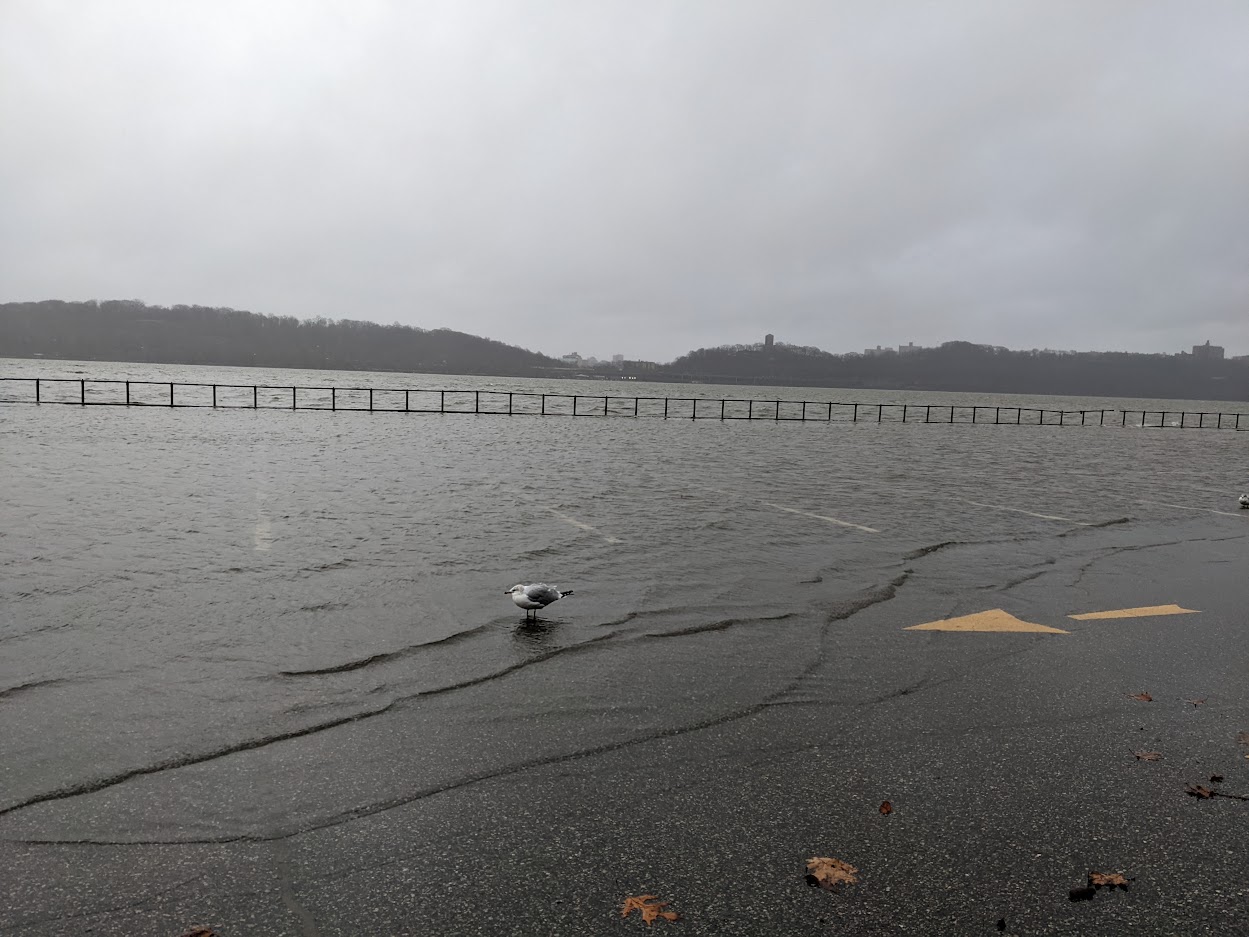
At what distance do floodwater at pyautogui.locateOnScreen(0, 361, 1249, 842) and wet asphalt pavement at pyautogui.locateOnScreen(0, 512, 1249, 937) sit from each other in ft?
0.19

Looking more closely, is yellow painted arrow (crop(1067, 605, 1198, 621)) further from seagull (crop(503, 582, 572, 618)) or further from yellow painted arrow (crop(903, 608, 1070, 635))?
seagull (crop(503, 582, 572, 618))

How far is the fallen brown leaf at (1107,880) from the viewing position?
326 cm

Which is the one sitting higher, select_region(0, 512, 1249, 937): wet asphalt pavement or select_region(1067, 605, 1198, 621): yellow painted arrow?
select_region(1067, 605, 1198, 621): yellow painted arrow

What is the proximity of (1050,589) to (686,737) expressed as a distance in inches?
218

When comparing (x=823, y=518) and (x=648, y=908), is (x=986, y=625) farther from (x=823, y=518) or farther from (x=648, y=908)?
(x=823, y=518)

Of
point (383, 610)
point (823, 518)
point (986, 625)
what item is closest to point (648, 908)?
point (383, 610)

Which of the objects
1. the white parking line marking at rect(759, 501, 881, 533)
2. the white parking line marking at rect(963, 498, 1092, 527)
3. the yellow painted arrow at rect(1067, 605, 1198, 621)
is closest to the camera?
the yellow painted arrow at rect(1067, 605, 1198, 621)

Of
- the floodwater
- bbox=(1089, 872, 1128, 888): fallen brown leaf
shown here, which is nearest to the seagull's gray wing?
the floodwater

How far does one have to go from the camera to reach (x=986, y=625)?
7.17 m

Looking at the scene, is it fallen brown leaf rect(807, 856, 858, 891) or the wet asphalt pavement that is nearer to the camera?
the wet asphalt pavement

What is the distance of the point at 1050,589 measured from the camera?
8656 millimetres

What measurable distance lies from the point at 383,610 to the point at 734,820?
168 inches

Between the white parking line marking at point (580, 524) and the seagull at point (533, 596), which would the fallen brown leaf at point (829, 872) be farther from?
the white parking line marking at point (580, 524)

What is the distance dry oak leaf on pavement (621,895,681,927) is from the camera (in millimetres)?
3014
